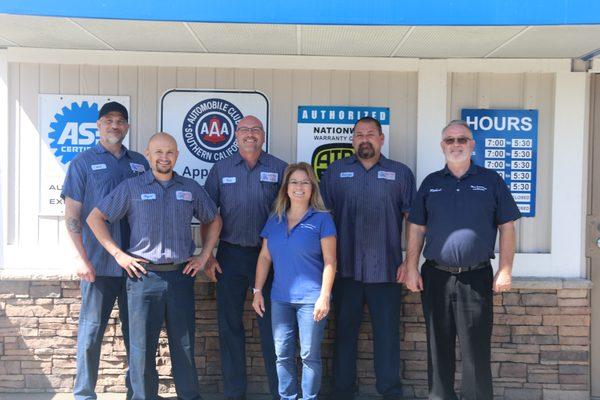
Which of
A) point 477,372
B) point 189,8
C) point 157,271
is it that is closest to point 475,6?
point 189,8

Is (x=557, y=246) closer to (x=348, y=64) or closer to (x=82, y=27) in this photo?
(x=348, y=64)

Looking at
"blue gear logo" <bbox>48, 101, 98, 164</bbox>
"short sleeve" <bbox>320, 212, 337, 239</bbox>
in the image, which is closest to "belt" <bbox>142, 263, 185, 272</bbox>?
"short sleeve" <bbox>320, 212, 337, 239</bbox>

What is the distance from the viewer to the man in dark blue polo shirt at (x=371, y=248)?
4.46 metres

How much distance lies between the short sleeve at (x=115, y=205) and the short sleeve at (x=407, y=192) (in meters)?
1.94

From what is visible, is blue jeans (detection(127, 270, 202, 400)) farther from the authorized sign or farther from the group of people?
the authorized sign

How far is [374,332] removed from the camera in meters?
4.54

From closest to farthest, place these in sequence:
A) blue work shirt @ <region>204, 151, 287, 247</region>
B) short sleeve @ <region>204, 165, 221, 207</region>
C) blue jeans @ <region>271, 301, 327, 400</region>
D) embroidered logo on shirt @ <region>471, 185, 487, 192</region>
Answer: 1. blue jeans @ <region>271, 301, 327, 400</region>
2. embroidered logo on shirt @ <region>471, 185, 487, 192</region>
3. blue work shirt @ <region>204, 151, 287, 247</region>
4. short sleeve @ <region>204, 165, 221, 207</region>

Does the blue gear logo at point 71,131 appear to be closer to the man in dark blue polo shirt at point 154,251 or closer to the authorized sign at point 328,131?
the man in dark blue polo shirt at point 154,251

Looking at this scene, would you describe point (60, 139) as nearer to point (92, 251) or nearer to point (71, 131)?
point (71, 131)

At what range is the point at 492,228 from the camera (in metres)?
4.02

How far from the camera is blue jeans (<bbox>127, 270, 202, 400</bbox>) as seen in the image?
4047 mm

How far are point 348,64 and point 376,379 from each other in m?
2.44

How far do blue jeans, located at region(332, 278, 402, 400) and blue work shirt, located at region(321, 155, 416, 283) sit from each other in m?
0.11

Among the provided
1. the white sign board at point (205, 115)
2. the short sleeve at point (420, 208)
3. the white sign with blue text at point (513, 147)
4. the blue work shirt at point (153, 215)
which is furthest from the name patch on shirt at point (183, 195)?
the white sign with blue text at point (513, 147)
